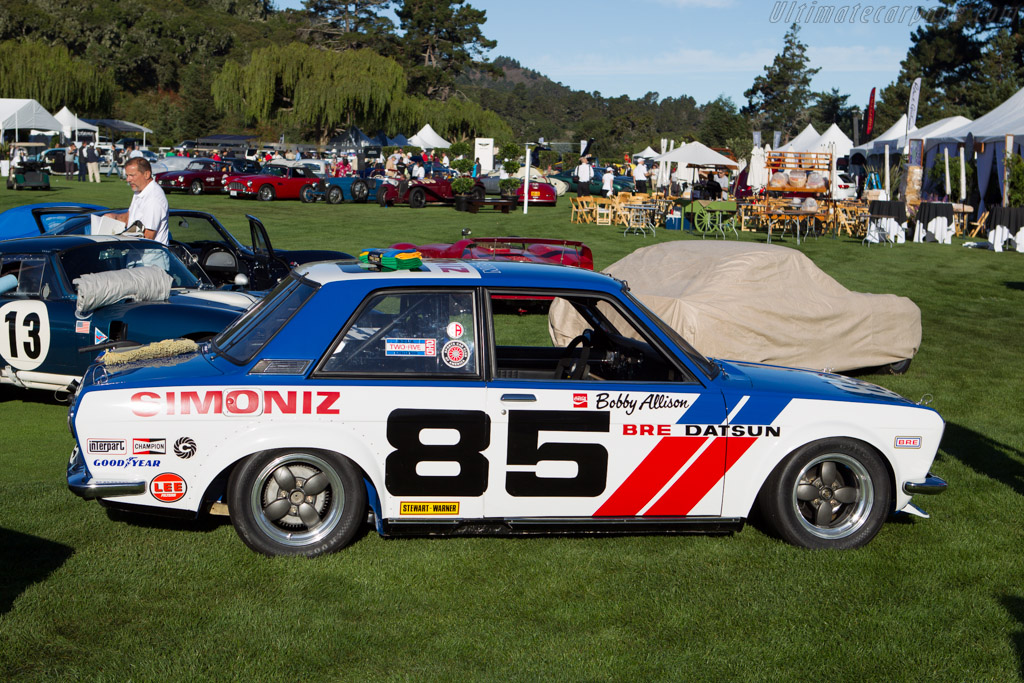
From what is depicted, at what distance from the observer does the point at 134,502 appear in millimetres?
4500

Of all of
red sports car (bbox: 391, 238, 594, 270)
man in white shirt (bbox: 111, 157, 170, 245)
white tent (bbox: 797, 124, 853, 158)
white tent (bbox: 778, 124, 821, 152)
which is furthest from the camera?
white tent (bbox: 778, 124, 821, 152)

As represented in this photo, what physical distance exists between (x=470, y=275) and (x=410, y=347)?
1.67ft

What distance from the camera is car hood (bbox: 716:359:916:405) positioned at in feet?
16.2

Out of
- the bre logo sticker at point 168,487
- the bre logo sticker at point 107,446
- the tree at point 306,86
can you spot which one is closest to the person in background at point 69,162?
the tree at point 306,86

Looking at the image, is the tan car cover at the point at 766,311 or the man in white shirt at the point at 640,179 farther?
the man in white shirt at the point at 640,179

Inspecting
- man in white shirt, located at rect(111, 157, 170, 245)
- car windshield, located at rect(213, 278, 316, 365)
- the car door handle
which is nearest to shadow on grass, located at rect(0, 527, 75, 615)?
car windshield, located at rect(213, 278, 316, 365)

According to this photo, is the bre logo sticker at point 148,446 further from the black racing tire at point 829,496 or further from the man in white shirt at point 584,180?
the man in white shirt at point 584,180

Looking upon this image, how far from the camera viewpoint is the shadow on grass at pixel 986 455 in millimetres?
6444

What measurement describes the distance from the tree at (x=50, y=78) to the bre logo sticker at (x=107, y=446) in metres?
69.2

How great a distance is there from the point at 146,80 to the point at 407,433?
414 feet

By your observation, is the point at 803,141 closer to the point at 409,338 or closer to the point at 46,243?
the point at 46,243

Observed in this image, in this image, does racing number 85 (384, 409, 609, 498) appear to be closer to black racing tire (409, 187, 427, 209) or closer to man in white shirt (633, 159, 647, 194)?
black racing tire (409, 187, 427, 209)

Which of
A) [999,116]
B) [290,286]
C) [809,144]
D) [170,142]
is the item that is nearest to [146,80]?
[170,142]

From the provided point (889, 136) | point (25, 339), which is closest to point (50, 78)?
point (889, 136)
